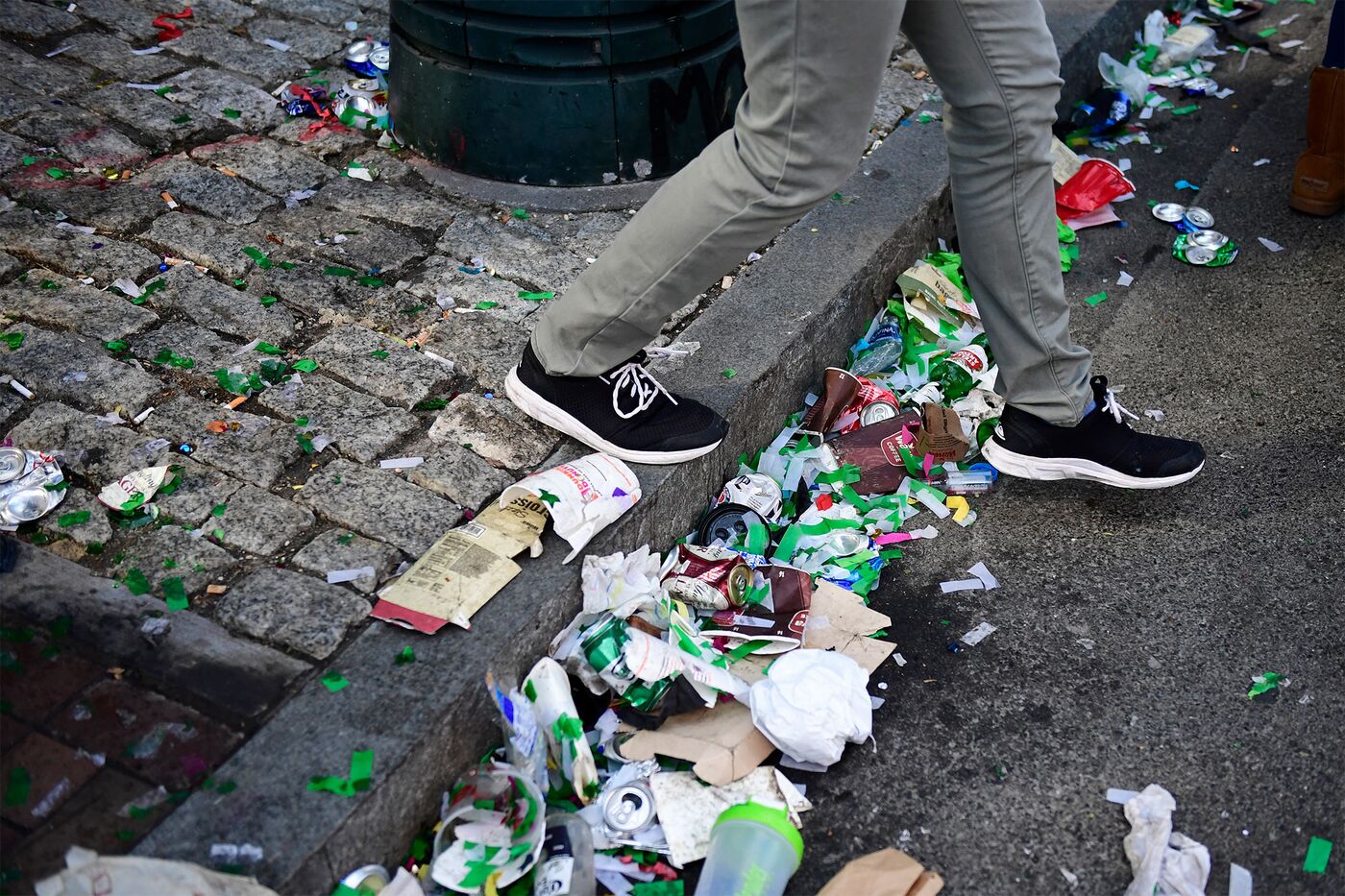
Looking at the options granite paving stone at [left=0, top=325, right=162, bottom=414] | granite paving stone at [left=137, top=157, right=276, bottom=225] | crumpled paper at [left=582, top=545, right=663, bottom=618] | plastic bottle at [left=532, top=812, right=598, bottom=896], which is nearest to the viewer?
plastic bottle at [left=532, top=812, right=598, bottom=896]

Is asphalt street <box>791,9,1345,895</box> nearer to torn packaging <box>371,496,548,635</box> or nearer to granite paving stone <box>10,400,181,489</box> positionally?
torn packaging <box>371,496,548,635</box>

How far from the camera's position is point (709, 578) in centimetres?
258

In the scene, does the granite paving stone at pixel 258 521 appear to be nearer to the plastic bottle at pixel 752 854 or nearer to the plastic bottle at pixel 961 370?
the plastic bottle at pixel 752 854

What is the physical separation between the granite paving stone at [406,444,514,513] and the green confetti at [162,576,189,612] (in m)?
0.52

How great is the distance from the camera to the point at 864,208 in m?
3.57

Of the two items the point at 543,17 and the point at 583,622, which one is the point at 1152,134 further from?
the point at 583,622

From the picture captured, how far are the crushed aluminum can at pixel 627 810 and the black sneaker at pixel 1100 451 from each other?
1.28 meters

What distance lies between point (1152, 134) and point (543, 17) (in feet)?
→ 8.39

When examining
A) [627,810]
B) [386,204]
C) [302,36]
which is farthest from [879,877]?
[302,36]

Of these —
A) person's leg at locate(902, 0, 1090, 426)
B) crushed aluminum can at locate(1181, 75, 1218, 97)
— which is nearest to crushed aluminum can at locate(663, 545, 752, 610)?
person's leg at locate(902, 0, 1090, 426)

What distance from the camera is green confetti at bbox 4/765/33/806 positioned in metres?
1.88

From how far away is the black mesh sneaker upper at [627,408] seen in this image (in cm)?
263

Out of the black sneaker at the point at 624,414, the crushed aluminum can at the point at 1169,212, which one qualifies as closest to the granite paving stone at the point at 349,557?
the black sneaker at the point at 624,414

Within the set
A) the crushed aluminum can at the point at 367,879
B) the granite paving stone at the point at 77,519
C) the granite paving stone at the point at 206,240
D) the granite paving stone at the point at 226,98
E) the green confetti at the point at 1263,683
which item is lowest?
the green confetti at the point at 1263,683
